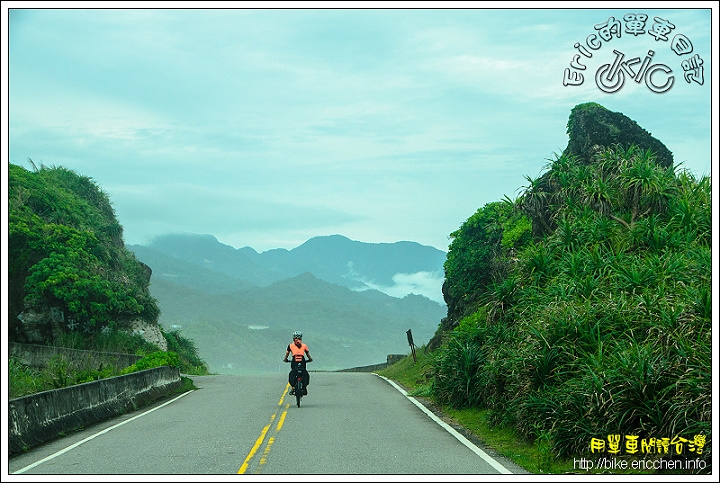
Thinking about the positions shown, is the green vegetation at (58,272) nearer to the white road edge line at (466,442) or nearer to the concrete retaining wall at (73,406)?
the concrete retaining wall at (73,406)

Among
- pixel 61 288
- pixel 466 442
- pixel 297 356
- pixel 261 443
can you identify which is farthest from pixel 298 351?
pixel 61 288

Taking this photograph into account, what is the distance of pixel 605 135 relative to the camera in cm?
2822

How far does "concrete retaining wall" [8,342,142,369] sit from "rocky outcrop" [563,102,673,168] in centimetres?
2042

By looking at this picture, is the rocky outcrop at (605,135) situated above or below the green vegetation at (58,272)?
above

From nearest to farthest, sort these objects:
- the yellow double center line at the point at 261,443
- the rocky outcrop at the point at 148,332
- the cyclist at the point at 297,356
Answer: the yellow double center line at the point at 261,443 < the cyclist at the point at 297,356 < the rocky outcrop at the point at 148,332

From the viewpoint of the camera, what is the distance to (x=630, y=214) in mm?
21844

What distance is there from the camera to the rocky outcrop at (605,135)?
28.1 m

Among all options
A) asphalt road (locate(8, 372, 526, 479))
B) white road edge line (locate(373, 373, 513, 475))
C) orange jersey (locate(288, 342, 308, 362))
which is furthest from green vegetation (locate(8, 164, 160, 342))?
white road edge line (locate(373, 373, 513, 475))

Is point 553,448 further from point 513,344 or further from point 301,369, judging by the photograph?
point 301,369

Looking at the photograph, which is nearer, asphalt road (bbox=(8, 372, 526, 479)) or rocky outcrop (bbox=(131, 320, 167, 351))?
asphalt road (bbox=(8, 372, 526, 479))

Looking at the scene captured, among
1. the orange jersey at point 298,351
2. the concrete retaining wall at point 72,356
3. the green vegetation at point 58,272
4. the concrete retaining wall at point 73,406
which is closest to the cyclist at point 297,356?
the orange jersey at point 298,351

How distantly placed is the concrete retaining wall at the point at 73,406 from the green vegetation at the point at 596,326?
8.93 metres

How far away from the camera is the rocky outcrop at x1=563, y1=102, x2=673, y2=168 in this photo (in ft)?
92.2

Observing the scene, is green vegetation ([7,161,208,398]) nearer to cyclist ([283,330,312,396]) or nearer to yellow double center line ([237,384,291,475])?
cyclist ([283,330,312,396])
